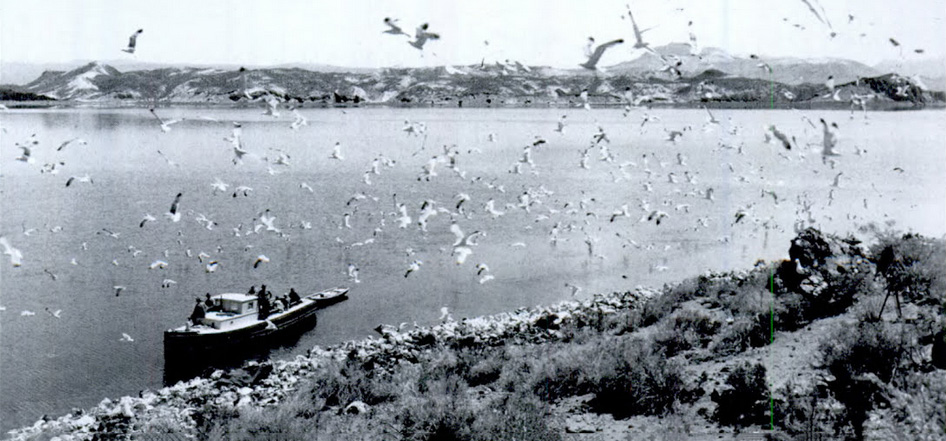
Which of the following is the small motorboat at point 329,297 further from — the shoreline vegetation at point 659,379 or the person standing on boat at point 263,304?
the shoreline vegetation at point 659,379

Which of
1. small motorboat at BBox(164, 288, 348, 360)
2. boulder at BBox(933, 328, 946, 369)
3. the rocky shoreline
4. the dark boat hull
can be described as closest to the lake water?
the dark boat hull

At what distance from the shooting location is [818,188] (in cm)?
5116

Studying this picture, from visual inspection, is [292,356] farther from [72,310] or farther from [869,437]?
[869,437]

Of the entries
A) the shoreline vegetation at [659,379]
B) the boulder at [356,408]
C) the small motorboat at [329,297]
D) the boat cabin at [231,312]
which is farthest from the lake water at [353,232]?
the boulder at [356,408]

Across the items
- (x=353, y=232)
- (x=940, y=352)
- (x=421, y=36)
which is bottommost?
(x=353, y=232)

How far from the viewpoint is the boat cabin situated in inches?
886

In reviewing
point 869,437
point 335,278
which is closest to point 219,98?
point 335,278

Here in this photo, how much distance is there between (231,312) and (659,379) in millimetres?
16058

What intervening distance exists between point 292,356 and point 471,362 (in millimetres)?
9456

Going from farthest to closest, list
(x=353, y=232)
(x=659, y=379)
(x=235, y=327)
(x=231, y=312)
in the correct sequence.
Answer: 1. (x=353, y=232)
2. (x=231, y=312)
3. (x=235, y=327)
4. (x=659, y=379)

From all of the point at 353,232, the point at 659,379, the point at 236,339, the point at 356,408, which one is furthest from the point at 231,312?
the point at 659,379

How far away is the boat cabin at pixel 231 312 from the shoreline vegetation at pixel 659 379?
3608 mm

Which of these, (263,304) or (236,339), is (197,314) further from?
(263,304)

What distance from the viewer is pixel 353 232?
119ft
